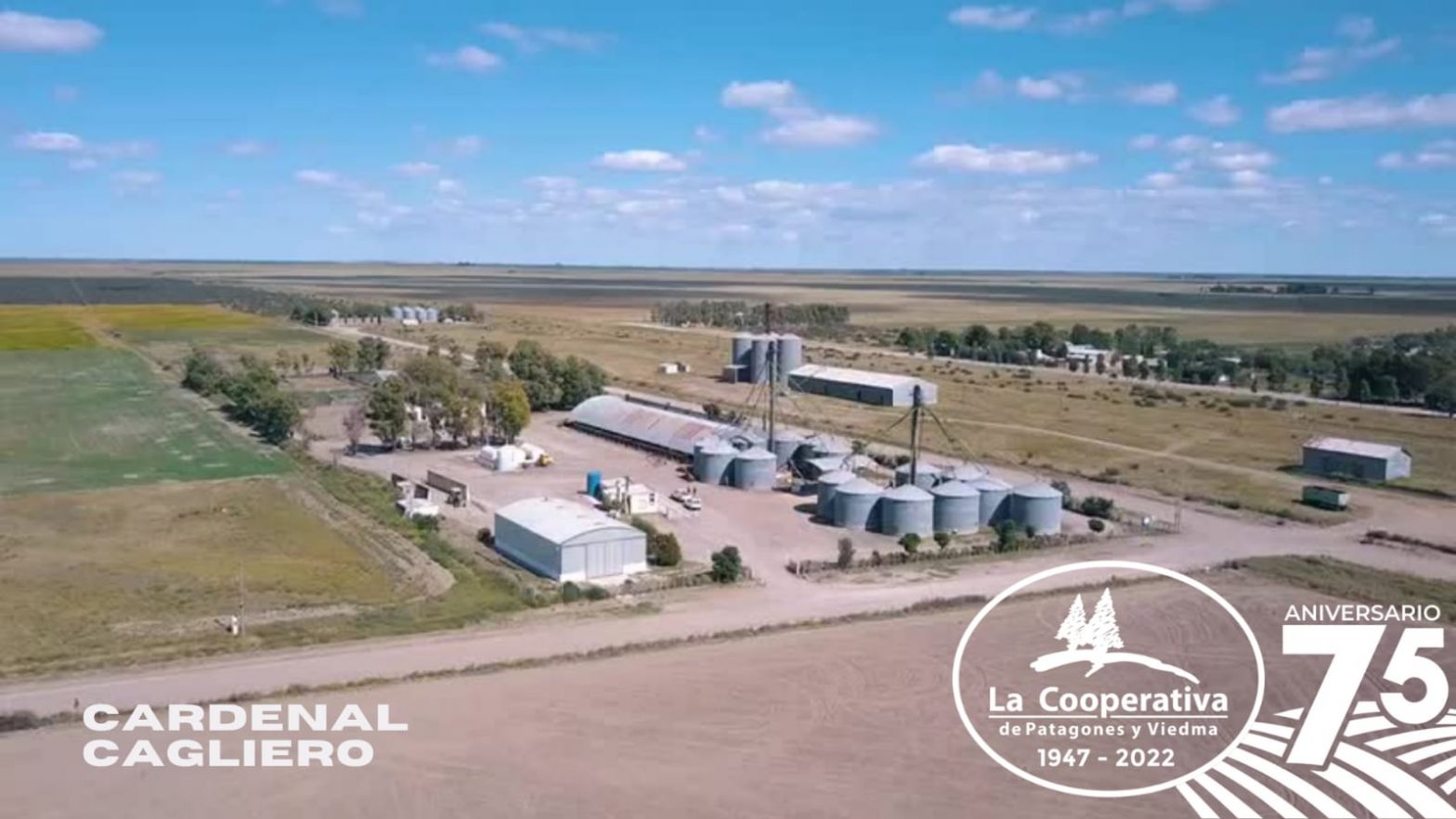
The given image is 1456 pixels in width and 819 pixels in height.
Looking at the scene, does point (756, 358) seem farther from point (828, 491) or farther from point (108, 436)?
point (828, 491)

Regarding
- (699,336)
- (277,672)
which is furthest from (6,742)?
(699,336)

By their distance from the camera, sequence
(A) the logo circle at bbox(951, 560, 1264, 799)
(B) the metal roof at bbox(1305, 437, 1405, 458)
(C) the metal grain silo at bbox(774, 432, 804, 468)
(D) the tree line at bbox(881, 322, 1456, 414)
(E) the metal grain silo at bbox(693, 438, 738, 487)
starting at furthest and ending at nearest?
1. (D) the tree line at bbox(881, 322, 1456, 414)
2. (C) the metal grain silo at bbox(774, 432, 804, 468)
3. (B) the metal roof at bbox(1305, 437, 1405, 458)
4. (E) the metal grain silo at bbox(693, 438, 738, 487)
5. (A) the logo circle at bbox(951, 560, 1264, 799)

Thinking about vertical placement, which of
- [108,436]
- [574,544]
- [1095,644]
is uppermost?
[574,544]

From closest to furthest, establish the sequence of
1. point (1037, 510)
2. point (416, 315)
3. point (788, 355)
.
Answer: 1. point (1037, 510)
2. point (788, 355)
3. point (416, 315)

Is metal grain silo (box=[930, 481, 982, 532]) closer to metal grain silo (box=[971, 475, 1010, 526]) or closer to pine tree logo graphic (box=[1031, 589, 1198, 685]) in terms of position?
metal grain silo (box=[971, 475, 1010, 526])

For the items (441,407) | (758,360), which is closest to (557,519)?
(441,407)

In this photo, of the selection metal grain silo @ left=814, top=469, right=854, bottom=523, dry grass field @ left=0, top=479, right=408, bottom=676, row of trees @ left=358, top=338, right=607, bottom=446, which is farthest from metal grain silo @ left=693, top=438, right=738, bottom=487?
dry grass field @ left=0, top=479, right=408, bottom=676
